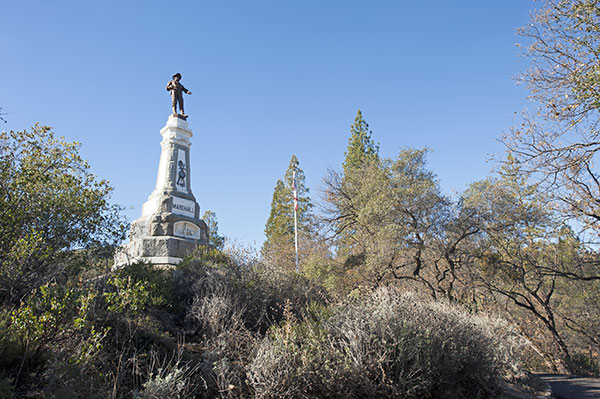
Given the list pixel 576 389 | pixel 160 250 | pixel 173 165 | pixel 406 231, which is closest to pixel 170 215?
pixel 160 250

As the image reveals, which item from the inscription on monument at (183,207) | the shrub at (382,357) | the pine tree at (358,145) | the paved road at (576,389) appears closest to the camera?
the shrub at (382,357)

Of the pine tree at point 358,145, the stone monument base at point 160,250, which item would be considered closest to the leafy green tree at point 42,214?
the stone monument base at point 160,250

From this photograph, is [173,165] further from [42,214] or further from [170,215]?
[42,214]

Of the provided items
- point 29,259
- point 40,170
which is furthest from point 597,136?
point 40,170

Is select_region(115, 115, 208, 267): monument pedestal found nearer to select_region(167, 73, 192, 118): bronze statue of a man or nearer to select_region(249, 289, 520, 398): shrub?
select_region(167, 73, 192, 118): bronze statue of a man

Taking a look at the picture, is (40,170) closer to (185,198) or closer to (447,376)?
(185,198)

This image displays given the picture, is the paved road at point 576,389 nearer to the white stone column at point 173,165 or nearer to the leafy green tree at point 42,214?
the leafy green tree at point 42,214

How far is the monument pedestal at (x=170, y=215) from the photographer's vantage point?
1069cm

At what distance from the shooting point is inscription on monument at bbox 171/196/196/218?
11.6 meters

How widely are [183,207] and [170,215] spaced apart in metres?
0.72

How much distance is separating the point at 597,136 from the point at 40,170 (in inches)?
399

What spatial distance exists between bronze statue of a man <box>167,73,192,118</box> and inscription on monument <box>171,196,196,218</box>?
3209 mm

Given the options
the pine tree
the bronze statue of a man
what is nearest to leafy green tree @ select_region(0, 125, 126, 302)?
the bronze statue of a man

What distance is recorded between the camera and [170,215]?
440 inches
